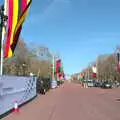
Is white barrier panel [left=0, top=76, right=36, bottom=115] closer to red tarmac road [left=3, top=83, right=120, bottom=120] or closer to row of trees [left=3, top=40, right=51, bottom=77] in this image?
red tarmac road [left=3, top=83, right=120, bottom=120]

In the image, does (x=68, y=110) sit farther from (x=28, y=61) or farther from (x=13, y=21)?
(x=28, y=61)

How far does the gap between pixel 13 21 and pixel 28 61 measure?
7720 cm

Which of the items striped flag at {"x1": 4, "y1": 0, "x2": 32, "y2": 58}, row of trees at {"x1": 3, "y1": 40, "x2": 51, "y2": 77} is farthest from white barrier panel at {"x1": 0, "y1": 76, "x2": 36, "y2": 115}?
row of trees at {"x1": 3, "y1": 40, "x2": 51, "y2": 77}

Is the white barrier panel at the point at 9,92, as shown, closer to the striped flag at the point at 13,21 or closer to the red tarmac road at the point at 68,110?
the red tarmac road at the point at 68,110

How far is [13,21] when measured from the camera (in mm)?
22141

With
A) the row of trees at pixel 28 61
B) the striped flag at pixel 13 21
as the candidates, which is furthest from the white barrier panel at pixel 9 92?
the row of trees at pixel 28 61

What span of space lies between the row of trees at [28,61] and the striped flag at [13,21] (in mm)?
56198

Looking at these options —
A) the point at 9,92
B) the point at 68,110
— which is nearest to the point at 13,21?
the point at 9,92

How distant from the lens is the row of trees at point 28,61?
8532 centimetres

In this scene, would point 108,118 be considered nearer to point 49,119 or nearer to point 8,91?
point 49,119

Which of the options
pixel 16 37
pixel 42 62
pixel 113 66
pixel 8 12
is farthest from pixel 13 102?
pixel 113 66

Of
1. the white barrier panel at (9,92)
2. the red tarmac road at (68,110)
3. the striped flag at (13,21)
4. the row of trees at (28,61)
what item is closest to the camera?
the red tarmac road at (68,110)

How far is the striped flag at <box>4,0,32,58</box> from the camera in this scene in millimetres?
22016

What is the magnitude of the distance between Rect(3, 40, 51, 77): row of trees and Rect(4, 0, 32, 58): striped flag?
56198 mm
